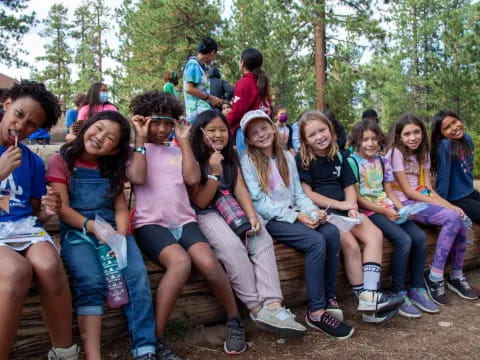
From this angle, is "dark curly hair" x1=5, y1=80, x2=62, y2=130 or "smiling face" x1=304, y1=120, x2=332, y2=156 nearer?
"dark curly hair" x1=5, y1=80, x2=62, y2=130

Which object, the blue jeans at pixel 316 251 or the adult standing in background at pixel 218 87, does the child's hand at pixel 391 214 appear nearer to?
the blue jeans at pixel 316 251

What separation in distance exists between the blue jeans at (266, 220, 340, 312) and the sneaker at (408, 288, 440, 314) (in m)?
0.86

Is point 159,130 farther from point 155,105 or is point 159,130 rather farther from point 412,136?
point 412,136

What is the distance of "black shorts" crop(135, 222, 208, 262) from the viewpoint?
2644 millimetres

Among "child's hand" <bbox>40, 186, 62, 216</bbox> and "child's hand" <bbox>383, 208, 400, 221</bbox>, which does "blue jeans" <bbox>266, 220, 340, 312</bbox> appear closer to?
"child's hand" <bbox>383, 208, 400, 221</bbox>

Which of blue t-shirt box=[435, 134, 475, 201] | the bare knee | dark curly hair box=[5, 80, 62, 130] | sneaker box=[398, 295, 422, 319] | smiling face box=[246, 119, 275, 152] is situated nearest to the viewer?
→ the bare knee

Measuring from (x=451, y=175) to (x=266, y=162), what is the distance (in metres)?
2.13

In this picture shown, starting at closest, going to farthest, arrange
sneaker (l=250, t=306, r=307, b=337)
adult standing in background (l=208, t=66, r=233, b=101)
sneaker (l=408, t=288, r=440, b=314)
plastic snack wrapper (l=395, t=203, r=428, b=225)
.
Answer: sneaker (l=250, t=306, r=307, b=337) → sneaker (l=408, t=288, r=440, b=314) → plastic snack wrapper (l=395, t=203, r=428, b=225) → adult standing in background (l=208, t=66, r=233, b=101)

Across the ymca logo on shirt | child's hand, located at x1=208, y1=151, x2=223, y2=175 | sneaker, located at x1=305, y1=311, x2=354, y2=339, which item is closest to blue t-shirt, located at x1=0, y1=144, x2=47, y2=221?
the ymca logo on shirt

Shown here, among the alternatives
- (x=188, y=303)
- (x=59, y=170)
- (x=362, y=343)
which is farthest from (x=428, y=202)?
(x=59, y=170)

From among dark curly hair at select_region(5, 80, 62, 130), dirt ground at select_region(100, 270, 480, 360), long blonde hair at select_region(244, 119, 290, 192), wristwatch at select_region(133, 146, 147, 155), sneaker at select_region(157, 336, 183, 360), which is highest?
dark curly hair at select_region(5, 80, 62, 130)

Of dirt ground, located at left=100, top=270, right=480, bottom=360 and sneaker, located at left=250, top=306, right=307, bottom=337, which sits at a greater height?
sneaker, located at left=250, top=306, right=307, bottom=337

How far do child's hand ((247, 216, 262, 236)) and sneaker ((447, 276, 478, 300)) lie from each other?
206 cm

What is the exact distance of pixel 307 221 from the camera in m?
3.10
